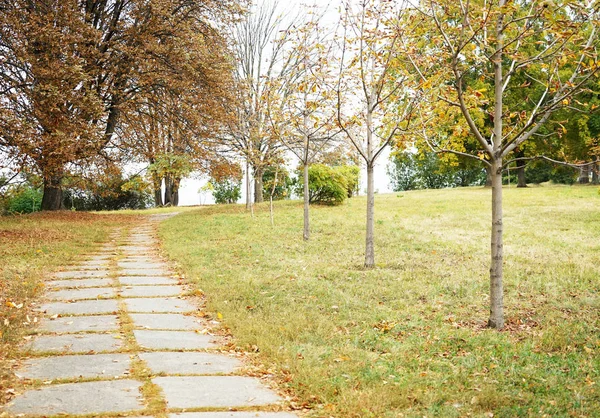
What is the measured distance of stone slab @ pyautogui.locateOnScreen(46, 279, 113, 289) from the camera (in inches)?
348

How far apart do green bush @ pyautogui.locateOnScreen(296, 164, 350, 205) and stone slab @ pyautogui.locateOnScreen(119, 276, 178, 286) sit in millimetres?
12500

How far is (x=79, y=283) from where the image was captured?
9.01 m

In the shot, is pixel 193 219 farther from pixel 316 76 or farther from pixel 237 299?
pixel 237 299

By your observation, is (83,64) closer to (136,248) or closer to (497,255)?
(136,248)

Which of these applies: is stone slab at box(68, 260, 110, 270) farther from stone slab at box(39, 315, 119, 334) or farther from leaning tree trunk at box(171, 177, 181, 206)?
leaning tree trunk at box(171, 177, 181, 206)

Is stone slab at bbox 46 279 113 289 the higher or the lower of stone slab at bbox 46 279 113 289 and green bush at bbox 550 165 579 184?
the lower

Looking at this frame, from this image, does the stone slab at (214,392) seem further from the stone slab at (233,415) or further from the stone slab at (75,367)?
the stone slab at (75,367)

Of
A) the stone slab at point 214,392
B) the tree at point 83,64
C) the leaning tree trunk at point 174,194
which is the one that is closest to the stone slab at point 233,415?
the stone slab at point 214,392

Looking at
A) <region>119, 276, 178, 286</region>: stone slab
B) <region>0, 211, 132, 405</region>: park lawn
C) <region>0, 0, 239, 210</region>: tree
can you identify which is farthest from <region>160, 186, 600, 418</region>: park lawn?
<region>0, 0, 239, 210</region>: tree

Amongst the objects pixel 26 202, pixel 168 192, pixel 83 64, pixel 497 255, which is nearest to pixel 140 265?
pixel 497 255

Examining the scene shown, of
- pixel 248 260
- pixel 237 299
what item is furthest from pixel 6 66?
pixel 237 299

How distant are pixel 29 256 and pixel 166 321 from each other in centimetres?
526

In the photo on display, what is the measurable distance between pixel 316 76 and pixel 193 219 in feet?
30.7

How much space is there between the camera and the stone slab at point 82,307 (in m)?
7.27
